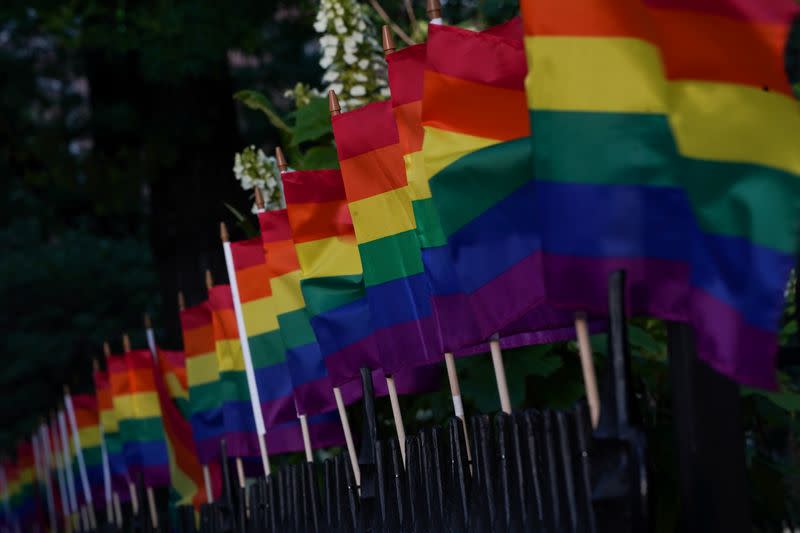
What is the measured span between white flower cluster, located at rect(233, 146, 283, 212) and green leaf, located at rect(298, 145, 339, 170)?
0.90 feet

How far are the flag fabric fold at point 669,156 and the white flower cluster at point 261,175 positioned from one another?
471 cm

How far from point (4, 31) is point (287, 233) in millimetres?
11528

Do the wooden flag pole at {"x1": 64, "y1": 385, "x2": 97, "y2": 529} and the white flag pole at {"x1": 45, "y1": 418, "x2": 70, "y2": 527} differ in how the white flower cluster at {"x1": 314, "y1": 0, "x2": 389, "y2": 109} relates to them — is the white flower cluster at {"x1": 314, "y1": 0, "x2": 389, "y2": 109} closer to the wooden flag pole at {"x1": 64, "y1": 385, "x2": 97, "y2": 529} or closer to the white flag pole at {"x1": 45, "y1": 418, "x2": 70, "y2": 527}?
the wooden flag pole at {"x1": 64, "y1": 385, "x2": 97, "y2": 529}

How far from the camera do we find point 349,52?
881 cm

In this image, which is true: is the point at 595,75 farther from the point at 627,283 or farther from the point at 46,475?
the point at 46,475

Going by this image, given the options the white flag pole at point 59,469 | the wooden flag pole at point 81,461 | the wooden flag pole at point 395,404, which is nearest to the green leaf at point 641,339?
the wooden flag pole at point 395,404

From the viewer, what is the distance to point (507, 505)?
554cm

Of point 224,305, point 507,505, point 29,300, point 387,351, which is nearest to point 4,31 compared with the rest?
point 29,300

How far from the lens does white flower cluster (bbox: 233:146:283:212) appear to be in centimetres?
905

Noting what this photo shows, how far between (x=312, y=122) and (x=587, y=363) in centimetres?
439

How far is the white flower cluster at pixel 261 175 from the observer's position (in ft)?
29.7

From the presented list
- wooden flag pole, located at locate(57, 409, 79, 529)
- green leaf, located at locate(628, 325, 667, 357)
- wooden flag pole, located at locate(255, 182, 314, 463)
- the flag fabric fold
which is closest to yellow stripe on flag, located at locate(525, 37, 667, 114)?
the flag fabric fold

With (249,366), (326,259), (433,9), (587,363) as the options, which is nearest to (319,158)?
(249,366)

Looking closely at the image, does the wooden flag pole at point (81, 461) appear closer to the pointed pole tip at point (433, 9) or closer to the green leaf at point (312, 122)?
the green leaf at point (312, 122)
